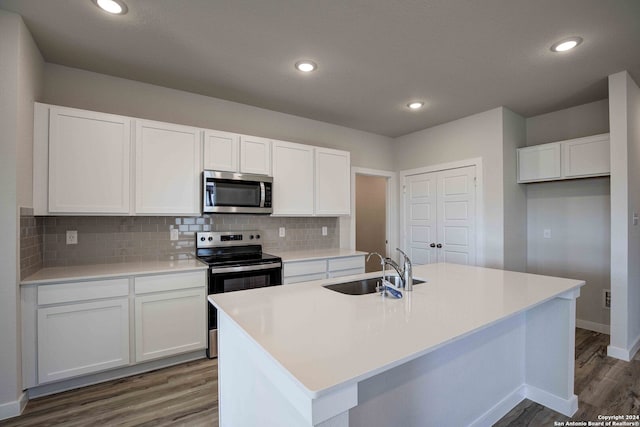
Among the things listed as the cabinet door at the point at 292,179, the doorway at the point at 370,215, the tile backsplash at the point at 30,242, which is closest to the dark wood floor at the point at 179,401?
the tile backsplash at the point at 30,242

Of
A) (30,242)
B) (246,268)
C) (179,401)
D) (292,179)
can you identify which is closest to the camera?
(179,401)

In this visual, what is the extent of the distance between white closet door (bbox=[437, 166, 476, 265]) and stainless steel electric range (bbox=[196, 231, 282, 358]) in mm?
2397

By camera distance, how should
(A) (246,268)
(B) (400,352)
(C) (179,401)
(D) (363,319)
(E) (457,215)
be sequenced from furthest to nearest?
(E) (457,215)
(A) (246,268)
(C) (179,401)
(D) (363,319)
(B) (400,352)

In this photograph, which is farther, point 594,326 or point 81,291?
point 594,326

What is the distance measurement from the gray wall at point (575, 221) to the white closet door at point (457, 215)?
2.60 ft

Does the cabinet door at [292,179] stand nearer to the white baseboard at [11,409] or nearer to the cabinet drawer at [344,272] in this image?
the cabinet drawer at [344,272]

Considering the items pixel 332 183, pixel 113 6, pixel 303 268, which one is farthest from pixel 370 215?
pixel 113 6

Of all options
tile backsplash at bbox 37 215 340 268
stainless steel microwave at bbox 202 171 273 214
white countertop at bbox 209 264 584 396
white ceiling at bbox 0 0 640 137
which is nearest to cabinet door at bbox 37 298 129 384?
tile backsplash at bbox 37 215 340 268

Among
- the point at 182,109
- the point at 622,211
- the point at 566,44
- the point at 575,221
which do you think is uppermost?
the point at 566,44

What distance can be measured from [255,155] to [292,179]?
1.67ft

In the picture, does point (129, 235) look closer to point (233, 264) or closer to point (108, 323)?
point (108, 323)

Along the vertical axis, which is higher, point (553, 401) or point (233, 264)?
point (233, 264)

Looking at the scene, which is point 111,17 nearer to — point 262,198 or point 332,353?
point 262,198

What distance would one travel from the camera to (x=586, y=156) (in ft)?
10.6
